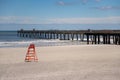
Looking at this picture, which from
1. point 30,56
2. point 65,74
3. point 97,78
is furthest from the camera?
point 30,56

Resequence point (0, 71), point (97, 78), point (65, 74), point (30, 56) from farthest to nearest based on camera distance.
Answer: point (30, 56), point (0, 71), point (65, 74), point (97, 78)

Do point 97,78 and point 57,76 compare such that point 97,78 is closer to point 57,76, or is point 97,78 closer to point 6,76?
point 57,76

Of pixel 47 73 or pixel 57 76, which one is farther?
pixel 47 73

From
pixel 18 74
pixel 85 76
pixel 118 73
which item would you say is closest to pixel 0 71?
pixel 18 74

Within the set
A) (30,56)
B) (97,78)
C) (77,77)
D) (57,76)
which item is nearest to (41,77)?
(57,76)

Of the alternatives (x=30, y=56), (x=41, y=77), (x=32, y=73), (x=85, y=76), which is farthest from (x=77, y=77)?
(x=30, y=56)

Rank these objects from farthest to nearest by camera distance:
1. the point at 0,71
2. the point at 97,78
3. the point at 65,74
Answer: the point at 0,71 → the point at 65,74 → the point at 97,78

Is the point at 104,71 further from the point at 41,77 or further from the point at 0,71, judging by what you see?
the point at 0,71

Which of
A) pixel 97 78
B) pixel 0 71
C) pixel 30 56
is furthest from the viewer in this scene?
pixel 30 56

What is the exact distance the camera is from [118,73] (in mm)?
13148

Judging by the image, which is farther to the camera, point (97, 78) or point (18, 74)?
point (18, 74)

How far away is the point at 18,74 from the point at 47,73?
122cm

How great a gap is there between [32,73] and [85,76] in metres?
2.40

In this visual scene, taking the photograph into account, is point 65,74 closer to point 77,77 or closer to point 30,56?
point 77,77
